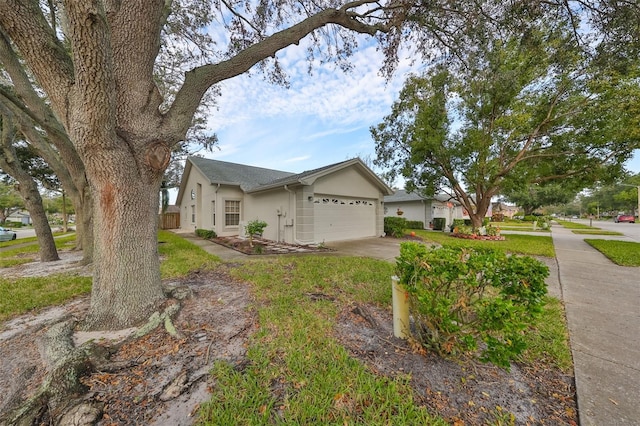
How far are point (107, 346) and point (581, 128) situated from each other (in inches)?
660

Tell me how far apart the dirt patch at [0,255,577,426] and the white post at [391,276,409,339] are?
0.10m

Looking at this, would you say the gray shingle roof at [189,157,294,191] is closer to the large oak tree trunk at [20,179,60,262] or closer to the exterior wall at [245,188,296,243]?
the exterior wall at [245,188,296,243]

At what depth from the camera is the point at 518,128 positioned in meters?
10.7

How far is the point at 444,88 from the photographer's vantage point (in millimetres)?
10984

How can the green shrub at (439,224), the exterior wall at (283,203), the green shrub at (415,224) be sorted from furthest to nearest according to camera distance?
the green shrub at (415,224), the green shrub at (439,224), the exterior wall at (283,203)

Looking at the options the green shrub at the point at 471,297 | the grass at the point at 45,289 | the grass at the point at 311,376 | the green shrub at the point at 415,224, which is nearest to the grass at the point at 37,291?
the grass at the point at 45,289

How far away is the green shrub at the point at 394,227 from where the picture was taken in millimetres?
12758

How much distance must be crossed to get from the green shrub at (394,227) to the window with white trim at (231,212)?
8.41 m

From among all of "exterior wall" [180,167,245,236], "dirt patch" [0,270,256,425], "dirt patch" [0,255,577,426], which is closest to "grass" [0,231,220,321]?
"dirt patch" [0,270,256,425]

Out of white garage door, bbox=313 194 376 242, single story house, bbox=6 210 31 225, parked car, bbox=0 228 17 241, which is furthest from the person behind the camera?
single story house, bbox=6 210 31 225

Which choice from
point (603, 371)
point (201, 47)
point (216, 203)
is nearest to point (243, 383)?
point (603, 371)

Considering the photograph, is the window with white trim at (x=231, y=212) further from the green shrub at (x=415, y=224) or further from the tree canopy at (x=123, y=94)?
the green shrub at (x=415, y=224)

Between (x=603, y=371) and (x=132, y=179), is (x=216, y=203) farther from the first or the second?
(x=603, y=371)

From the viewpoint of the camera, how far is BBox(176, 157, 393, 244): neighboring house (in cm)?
945
